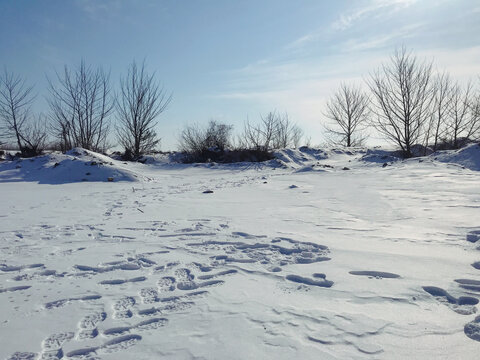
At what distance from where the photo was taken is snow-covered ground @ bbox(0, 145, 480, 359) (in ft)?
4.15

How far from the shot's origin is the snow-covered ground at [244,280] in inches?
49.8

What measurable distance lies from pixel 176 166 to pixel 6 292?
9.35 metres

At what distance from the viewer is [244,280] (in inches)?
74.6

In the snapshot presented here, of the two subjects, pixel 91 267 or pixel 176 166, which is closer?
pixel 91 267

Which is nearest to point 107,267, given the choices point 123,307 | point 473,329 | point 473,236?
point 123,307

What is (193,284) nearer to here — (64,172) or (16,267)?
(16,267)

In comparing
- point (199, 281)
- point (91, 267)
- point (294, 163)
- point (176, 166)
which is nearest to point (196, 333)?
point (199, 281)

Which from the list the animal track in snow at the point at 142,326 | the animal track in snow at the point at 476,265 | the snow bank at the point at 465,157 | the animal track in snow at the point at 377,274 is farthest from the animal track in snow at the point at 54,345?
the snow bank at the point at 465,157

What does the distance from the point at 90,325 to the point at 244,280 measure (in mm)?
828

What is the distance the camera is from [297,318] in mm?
1440

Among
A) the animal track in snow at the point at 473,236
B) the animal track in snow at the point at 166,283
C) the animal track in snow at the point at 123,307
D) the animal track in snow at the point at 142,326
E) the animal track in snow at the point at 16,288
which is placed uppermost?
the animal track in snow at the point at 473,236

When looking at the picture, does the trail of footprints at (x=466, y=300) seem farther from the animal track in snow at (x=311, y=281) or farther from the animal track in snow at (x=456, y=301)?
the animal track in snow at (x=311, y=281)

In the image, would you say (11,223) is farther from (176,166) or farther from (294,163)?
(294,163)

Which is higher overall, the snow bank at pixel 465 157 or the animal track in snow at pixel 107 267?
the snow bank at pixel 465 157
